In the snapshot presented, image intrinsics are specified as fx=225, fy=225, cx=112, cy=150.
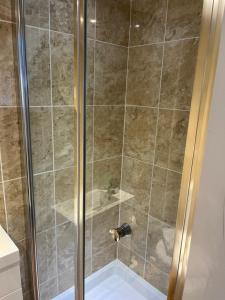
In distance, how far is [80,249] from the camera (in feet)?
4.33

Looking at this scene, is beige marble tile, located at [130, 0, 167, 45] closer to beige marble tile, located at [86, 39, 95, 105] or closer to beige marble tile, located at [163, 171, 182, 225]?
beige marble tile, located at [86, 39, 95, 105]

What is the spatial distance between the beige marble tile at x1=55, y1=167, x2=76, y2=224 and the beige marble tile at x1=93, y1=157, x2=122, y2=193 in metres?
0.18

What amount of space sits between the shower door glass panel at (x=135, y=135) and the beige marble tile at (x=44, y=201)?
21cm

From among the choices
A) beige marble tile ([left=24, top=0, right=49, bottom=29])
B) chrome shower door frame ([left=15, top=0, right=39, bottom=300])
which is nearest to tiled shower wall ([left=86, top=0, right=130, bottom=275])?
beige marble tile ([left=24, top=0, right=49, bottom=29])

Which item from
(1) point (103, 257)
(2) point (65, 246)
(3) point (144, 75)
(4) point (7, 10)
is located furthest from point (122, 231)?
(4) point (7, 10)

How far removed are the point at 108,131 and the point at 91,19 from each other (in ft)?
2.09

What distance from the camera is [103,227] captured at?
5.09 ft

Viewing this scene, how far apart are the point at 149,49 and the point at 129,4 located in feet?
0.92

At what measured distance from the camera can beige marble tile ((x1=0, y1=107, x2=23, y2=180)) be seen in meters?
1.08

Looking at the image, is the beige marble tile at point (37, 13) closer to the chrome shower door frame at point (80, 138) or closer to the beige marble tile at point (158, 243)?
the chrome shower door frame at point (80, 138)

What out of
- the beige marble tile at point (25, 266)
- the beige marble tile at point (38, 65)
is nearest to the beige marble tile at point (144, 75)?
the beige marble tile at point (38, 65)

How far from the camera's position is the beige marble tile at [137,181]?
1.48m

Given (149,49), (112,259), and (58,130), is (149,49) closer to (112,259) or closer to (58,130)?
(58,130)

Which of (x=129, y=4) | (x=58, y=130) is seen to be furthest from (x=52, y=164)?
(x=129, y=4)
